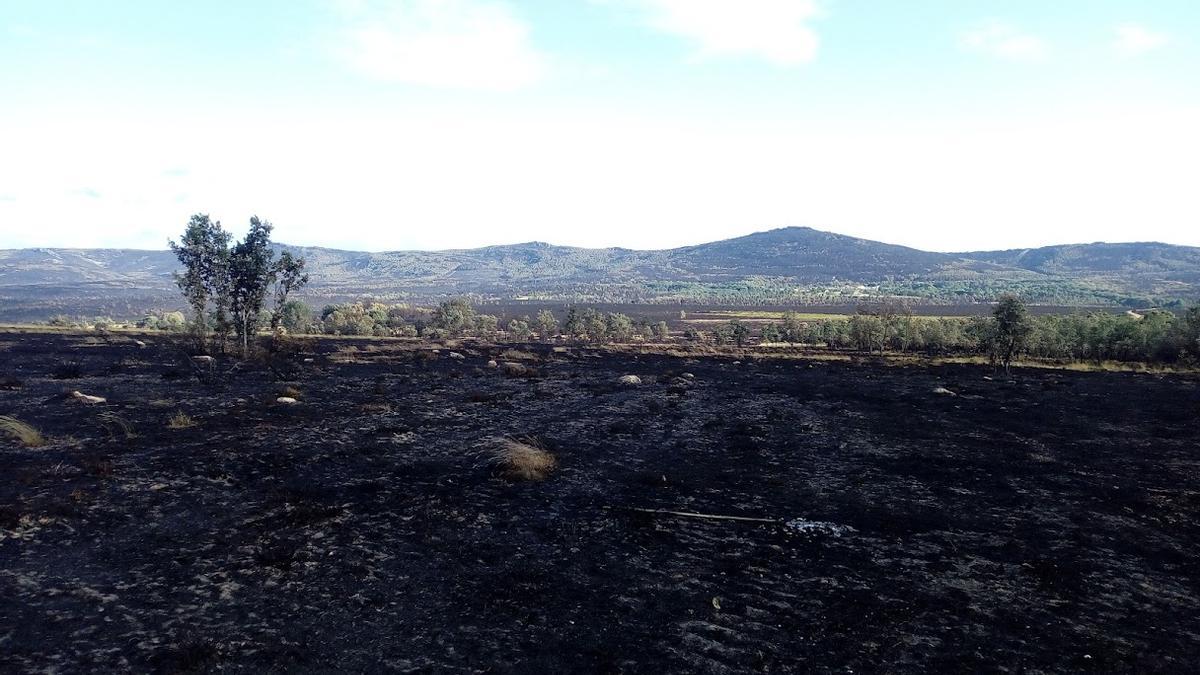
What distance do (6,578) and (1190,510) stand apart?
117ft

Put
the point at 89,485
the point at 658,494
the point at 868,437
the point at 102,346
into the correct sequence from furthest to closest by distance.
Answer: the point at 102,346 < the point at 868,437 < the point at 658,494 < the point at 89,485

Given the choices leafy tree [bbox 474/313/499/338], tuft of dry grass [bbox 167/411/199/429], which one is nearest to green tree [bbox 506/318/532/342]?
leafy tree [bbox 474/313/499/338]

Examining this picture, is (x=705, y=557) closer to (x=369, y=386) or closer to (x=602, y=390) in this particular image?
(x=602, y=390)

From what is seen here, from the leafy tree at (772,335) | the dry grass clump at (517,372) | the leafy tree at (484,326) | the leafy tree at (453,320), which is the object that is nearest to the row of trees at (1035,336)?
the leafy tree at (772,335)

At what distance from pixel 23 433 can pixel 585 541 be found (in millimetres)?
26946

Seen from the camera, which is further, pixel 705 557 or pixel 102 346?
pixel 102 346

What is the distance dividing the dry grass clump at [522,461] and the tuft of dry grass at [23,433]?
19.8m

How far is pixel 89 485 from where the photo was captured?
2161cm

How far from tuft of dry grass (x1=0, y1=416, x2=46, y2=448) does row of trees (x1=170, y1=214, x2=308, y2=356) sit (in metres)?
40.0

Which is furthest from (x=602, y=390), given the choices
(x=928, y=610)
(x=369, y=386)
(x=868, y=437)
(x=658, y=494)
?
(x=928, y=610)

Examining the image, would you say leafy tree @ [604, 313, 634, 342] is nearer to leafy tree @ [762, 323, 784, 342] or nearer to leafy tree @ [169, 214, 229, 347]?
leafy tree @ [762, 323, 784, 342]

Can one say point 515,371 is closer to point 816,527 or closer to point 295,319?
point 816,527

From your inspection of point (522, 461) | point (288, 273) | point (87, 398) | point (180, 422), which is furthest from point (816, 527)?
point (288, 273)

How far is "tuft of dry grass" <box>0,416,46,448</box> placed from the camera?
27.0 metres
